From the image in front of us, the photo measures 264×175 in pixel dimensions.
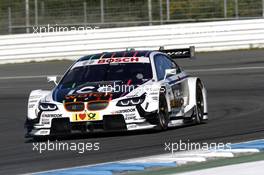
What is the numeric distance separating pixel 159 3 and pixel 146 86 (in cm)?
1989

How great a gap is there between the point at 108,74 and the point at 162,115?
1.22 meters

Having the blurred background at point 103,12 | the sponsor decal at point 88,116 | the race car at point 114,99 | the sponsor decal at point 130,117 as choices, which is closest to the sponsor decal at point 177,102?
the race car at point 114,99

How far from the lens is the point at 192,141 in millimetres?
11617

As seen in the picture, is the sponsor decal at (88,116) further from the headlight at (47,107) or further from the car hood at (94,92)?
the headlight at (47,107)

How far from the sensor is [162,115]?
12.8 m

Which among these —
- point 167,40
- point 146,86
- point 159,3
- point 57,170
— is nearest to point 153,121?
point 146,86

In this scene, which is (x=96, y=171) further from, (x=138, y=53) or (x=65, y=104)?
(x=138, y=53)

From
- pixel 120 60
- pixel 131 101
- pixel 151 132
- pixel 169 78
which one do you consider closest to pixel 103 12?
pixel 120 60

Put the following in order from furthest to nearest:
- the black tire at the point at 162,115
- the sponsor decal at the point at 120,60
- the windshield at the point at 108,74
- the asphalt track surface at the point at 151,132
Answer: the sponsor decal at the point at 120,60 < the windshield at the point at 108,74 < the black tire at the point at 162,115 < the asphalt track surface at the point at 151,132

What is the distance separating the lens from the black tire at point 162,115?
12602mm

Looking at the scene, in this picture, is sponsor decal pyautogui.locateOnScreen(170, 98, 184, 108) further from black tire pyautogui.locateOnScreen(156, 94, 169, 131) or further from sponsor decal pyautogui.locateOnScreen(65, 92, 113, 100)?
sponsor decal pyautogui.locateOnScreen(65, 92, 113, 100)

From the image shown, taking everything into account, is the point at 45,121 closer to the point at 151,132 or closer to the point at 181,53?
the point at 151,132

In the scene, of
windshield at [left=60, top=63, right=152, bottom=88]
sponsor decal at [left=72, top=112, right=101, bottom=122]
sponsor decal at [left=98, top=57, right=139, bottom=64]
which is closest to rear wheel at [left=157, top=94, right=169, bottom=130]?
windshield at [left=60, top=63, right=152, bottom=88]

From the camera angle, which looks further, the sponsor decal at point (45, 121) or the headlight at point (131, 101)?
the sponsor decal at point (45, 121)
